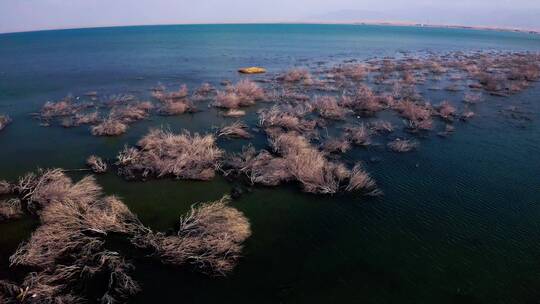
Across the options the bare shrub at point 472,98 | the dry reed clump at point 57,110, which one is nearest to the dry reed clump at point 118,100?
the dry reed clump at point 57,110

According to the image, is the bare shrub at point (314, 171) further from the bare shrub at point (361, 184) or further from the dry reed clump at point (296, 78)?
the dry reed clump at point (296, 78)

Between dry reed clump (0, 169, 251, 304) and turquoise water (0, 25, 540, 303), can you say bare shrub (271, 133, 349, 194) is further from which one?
dry reed clump (0, 169, 251, 304)

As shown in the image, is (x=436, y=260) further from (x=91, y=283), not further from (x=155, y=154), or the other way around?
(x=155, y=154)

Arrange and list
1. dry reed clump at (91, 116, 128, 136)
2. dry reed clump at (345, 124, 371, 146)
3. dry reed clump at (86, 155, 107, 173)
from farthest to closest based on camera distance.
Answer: dry reed clump at (91, 116, 128, 136), dry reed clump at (345, 124, 371, 146), dry reed clump at (86, 155, 107, 173)

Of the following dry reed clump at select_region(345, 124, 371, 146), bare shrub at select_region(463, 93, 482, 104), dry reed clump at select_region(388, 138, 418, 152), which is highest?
bare shrub at select_region(463, 93, 482, 104)

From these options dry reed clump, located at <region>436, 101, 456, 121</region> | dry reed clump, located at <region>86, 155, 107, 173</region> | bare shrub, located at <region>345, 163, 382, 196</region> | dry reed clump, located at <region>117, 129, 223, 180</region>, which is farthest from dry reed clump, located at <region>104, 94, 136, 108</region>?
dry reed clump, located at <region>436, 101, 456, 121</region>
